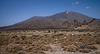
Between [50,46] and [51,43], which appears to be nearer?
[50,46]

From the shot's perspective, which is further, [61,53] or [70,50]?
[70,50]

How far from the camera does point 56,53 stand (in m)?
7.89

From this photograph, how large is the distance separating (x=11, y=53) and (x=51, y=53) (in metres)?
3.55

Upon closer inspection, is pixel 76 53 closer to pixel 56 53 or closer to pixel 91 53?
pixel 91 53

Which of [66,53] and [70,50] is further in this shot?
[70,50]

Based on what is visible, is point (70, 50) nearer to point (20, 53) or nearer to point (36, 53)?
point (36, 53)

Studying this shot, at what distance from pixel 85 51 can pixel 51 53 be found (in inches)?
126

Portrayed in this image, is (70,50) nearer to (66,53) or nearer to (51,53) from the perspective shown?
(66,53)

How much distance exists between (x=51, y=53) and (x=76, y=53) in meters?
2.26

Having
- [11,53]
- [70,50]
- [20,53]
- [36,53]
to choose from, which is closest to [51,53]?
[36,53]

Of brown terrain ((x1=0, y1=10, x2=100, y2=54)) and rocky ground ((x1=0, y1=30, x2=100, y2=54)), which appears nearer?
rocky ground ((x1=0, y1=30, x2=100, y2=54))

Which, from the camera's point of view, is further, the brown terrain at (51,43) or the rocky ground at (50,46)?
the brown terrain at (51,43)

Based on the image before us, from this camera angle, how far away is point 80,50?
27.1 ft

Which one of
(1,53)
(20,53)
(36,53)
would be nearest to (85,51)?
(36,53)
